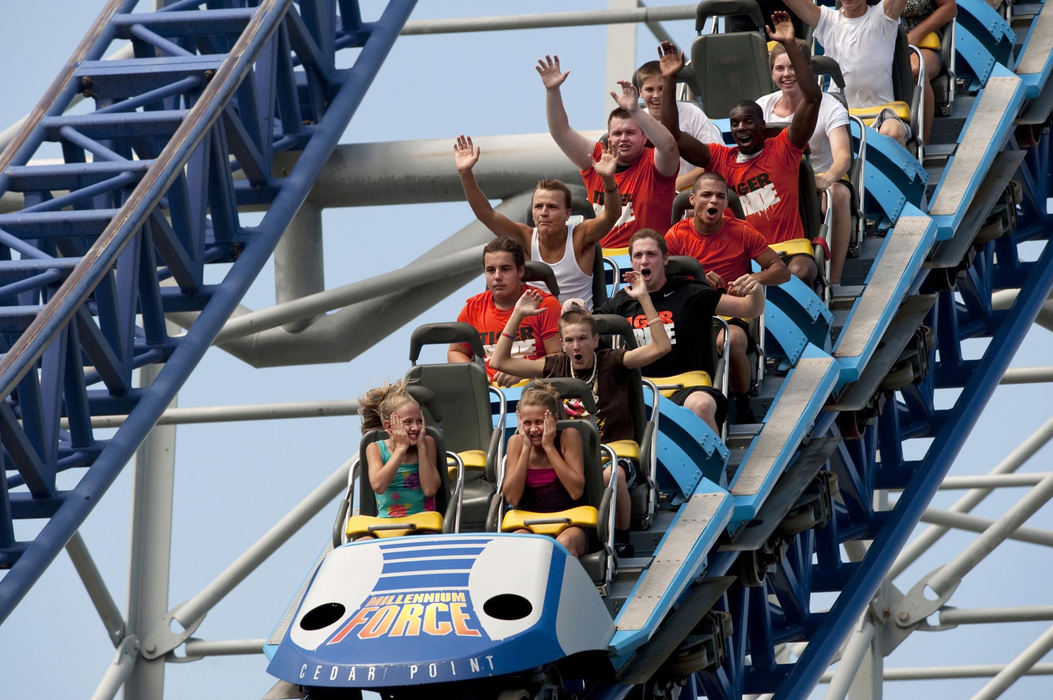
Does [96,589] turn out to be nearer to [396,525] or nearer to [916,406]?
[916,406]

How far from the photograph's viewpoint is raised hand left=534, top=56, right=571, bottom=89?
10.1m

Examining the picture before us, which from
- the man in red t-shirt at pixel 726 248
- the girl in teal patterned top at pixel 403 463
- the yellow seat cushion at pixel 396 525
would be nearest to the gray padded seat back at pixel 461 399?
the girl in teal patterned top at pixel 403 463

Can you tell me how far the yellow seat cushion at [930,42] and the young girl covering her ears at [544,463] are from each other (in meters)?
4.20

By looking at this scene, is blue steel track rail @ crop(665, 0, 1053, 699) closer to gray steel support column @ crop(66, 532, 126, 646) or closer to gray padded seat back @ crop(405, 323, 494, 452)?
gray padded seat back @ crop(405, 323, 494, 452)

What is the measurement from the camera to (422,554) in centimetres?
723

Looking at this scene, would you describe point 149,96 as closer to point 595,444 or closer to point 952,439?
point 595,444

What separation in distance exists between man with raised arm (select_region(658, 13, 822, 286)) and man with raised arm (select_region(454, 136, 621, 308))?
0.60 meters

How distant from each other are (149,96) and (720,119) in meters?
3.07

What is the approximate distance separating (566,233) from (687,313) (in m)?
0.89

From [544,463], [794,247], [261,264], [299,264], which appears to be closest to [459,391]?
[544,463]

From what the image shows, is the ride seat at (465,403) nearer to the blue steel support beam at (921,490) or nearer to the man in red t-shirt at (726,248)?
the man in red t-shirt at (726,248)

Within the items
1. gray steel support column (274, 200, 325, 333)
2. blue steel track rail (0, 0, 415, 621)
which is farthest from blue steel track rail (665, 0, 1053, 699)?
gray steel support column (274, 200, 325, 333)

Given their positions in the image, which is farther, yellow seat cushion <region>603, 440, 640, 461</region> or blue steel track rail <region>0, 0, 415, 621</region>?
blue steel track rail <region>0, 0, 415, 621</region>

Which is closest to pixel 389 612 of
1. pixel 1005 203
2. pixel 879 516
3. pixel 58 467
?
pixel 58 467
